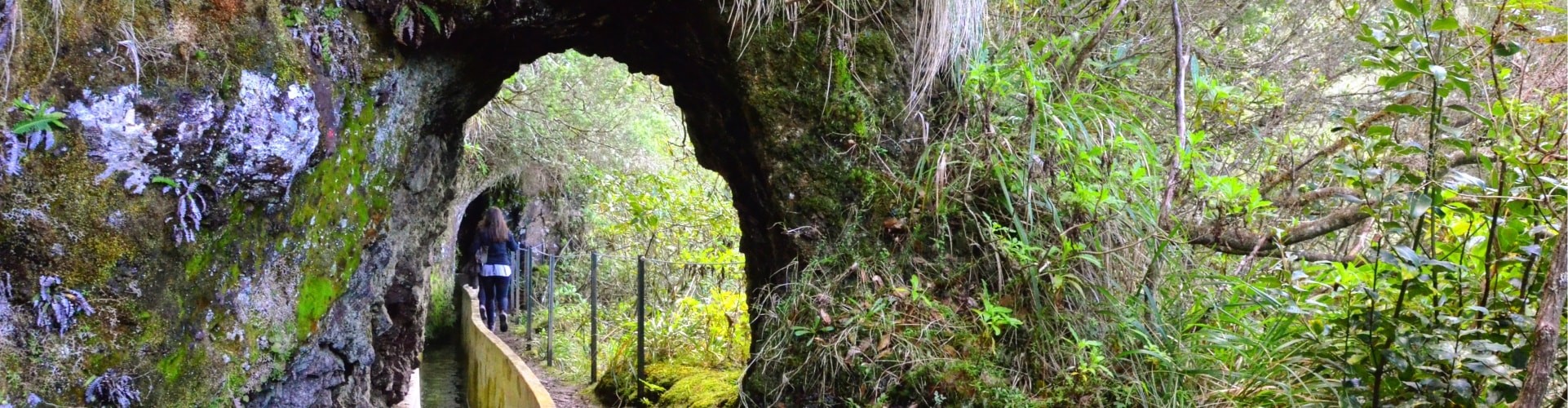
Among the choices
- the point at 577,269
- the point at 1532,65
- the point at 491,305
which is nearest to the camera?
the point at 1532,65

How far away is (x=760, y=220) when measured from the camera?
413 cm

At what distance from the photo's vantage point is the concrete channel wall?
5.59 meters

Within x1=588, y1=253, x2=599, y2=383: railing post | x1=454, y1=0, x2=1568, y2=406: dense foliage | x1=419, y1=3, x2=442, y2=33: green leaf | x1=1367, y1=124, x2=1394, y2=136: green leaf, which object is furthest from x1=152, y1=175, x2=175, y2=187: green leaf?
x1=1367, y1=124, x2=1394, y2=136: green leaf

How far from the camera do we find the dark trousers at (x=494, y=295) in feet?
31.9

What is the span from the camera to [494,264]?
9.43 metres

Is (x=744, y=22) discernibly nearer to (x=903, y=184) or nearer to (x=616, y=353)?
(x=903, y=184)

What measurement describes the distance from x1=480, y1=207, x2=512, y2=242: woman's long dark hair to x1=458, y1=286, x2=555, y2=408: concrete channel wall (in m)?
0.95

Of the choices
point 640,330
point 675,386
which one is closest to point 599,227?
point 640,330

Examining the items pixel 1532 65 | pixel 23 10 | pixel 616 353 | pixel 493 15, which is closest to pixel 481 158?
pixel 616 353

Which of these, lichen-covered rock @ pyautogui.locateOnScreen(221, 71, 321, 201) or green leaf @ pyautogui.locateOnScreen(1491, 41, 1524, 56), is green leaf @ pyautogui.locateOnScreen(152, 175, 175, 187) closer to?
lichen-covered rock @ pyautogui.locateOnScreen(221, 71, 321, 201)

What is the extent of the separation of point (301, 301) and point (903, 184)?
8.03 feet

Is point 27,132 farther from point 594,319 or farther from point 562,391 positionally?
point 562,391

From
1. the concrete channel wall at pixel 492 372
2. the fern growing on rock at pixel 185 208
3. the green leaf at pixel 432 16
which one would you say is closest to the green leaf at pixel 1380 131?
the green leaf at pixel 432 16

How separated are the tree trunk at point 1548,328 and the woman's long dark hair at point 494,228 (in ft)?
28.6
